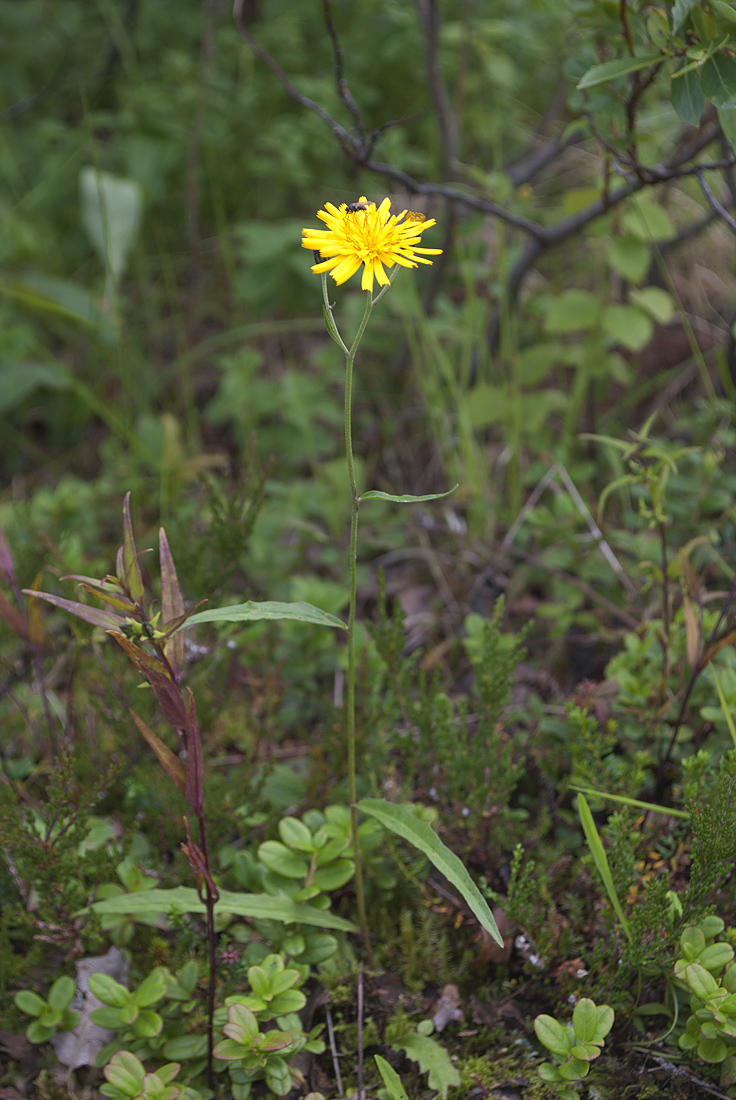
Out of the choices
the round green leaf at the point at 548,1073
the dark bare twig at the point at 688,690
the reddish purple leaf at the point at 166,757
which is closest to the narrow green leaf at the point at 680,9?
the dark bare twig at the point at 688,690

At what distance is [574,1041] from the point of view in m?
0.97

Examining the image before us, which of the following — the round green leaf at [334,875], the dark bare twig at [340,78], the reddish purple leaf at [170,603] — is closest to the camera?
the reddish purple leaf at [170,603]

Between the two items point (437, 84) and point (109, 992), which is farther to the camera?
point (437, 84)

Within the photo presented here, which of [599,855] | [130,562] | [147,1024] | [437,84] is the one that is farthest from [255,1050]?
[437,84]

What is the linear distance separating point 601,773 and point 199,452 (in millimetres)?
1707

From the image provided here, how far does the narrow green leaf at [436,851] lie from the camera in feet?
2.82

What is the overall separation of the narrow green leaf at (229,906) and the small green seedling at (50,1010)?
122 mm

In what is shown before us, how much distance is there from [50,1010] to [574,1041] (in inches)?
28.5

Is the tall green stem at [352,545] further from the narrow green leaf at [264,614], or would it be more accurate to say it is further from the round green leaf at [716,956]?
the round green leaf at [716,956]

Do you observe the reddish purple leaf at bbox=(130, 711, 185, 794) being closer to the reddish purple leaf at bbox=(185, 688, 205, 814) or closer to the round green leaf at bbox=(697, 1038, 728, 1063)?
the reddish purple leaf at bbox=(185, 688, 205, 814)

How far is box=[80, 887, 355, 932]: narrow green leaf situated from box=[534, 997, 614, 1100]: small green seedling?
302 mm

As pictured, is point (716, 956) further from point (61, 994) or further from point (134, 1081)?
point (61, 994)

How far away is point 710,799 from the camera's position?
40.3 inches

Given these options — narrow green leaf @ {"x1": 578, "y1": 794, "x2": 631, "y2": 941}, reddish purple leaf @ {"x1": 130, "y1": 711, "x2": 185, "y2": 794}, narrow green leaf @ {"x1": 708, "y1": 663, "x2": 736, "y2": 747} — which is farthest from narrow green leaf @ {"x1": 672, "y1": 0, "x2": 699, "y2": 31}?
reddish purple leaf @ {"x1": 130, "y1": 711, "x2": 185, "y2": 794}
